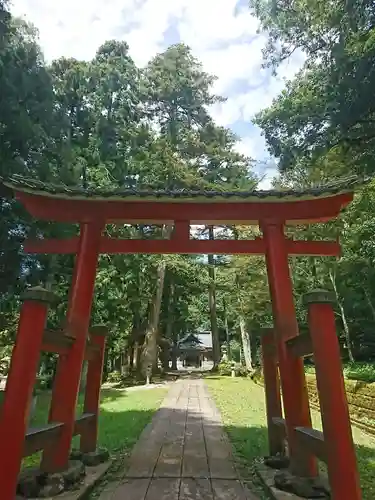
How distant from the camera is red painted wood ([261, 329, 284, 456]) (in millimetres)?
4637

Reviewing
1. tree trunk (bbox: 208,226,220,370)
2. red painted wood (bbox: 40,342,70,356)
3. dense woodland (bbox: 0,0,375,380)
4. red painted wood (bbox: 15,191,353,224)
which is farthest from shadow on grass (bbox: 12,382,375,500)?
tree trunk (bbox: 208,226,220,370)

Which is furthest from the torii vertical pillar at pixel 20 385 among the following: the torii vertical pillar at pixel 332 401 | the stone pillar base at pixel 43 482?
the torii vertical pillar at pixel 332 401

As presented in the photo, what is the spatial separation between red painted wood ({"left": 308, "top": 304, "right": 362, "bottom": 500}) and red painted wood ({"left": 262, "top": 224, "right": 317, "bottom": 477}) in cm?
83

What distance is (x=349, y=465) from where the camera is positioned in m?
2.75

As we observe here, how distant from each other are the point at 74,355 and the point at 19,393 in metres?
1.03

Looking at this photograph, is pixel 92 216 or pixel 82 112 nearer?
pixel 92 216

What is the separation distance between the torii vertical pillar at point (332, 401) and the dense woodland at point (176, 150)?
300 cm

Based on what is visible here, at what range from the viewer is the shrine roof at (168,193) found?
4.37 meters

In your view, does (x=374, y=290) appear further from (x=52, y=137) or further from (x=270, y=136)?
(x=52, y=137)

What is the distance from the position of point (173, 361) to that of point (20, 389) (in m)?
31.0

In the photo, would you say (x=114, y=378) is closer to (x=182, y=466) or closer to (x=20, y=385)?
(x=182, y=466)

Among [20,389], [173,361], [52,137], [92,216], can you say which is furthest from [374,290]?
[173,361]

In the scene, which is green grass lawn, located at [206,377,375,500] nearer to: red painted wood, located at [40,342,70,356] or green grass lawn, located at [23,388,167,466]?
green grass lawn, located at [23,388,167,466]

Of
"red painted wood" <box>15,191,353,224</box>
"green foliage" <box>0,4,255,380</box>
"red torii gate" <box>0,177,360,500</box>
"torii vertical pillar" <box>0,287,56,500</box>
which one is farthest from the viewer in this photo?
"green foliage" <box>0,4,255,380</box>
